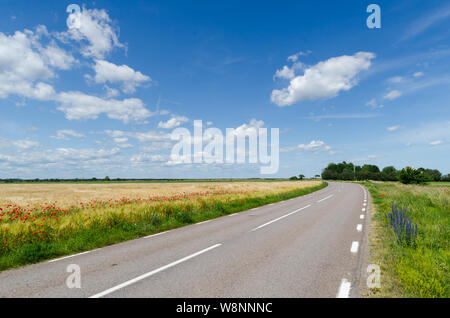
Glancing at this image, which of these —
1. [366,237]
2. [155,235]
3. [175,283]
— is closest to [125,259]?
[175,283]

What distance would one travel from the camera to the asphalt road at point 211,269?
4320 millimetres

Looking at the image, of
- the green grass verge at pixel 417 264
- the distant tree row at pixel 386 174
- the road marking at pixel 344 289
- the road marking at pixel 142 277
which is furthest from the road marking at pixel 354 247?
the distant tree row at pixel 386 174

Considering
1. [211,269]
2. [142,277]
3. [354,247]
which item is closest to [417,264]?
[354,247]

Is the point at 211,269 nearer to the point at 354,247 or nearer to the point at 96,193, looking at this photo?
the point at 354,247

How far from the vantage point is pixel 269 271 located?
17.0 feet

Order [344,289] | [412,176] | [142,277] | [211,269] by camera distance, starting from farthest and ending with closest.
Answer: [412,176] → [211,269] → [142,277] → [344,289]

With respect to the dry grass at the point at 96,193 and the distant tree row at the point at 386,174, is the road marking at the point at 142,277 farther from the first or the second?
the distant tree row at the point at 386,174

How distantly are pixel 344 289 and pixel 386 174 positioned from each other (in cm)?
14778

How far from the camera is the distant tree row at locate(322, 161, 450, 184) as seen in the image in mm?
55097

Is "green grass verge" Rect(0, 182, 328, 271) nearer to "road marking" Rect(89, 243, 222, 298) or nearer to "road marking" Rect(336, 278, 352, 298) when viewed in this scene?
→ "road marking" Rect(89, 243, 222, 298)

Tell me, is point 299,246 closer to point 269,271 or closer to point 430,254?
point 269,271

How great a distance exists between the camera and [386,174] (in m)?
127
